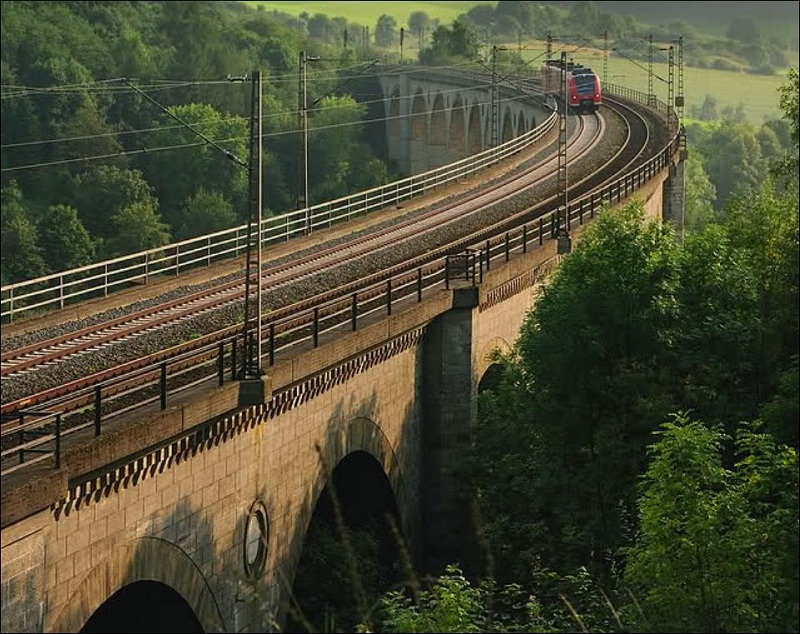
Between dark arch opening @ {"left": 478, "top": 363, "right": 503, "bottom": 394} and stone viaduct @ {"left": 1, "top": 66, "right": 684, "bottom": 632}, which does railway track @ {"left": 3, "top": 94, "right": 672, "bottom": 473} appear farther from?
dark arch opening @ {"left": 478, "top": 363, "right": 503, "bottom": 394}

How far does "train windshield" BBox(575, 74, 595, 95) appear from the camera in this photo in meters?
100

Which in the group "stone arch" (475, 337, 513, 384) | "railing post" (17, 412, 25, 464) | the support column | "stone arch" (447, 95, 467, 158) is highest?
"railing post" (17, 412, 25, 464)

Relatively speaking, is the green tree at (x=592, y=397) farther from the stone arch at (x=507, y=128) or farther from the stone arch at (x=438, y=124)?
the stone arch at (x=438, y=124)

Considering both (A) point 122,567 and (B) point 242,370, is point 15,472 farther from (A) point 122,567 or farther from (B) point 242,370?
(B) point 242,370

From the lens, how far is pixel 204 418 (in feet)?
81.3

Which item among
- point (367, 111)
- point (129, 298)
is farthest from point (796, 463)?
point (367, 111)

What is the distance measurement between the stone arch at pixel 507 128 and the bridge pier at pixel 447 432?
81.1m

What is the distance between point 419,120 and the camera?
142 meters

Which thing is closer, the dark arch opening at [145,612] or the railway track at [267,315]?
the dark arch opening at [145,612]

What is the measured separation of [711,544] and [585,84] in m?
76.6

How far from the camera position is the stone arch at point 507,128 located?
11894 centimetres

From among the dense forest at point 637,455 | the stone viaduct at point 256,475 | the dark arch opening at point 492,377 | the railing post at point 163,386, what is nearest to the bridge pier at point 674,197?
the dense forest at point 637,455

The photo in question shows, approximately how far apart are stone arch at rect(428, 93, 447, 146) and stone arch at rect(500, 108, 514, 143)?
1213 cm

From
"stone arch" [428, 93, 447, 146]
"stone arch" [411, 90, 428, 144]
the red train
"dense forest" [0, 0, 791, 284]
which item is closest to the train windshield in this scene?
the red train
